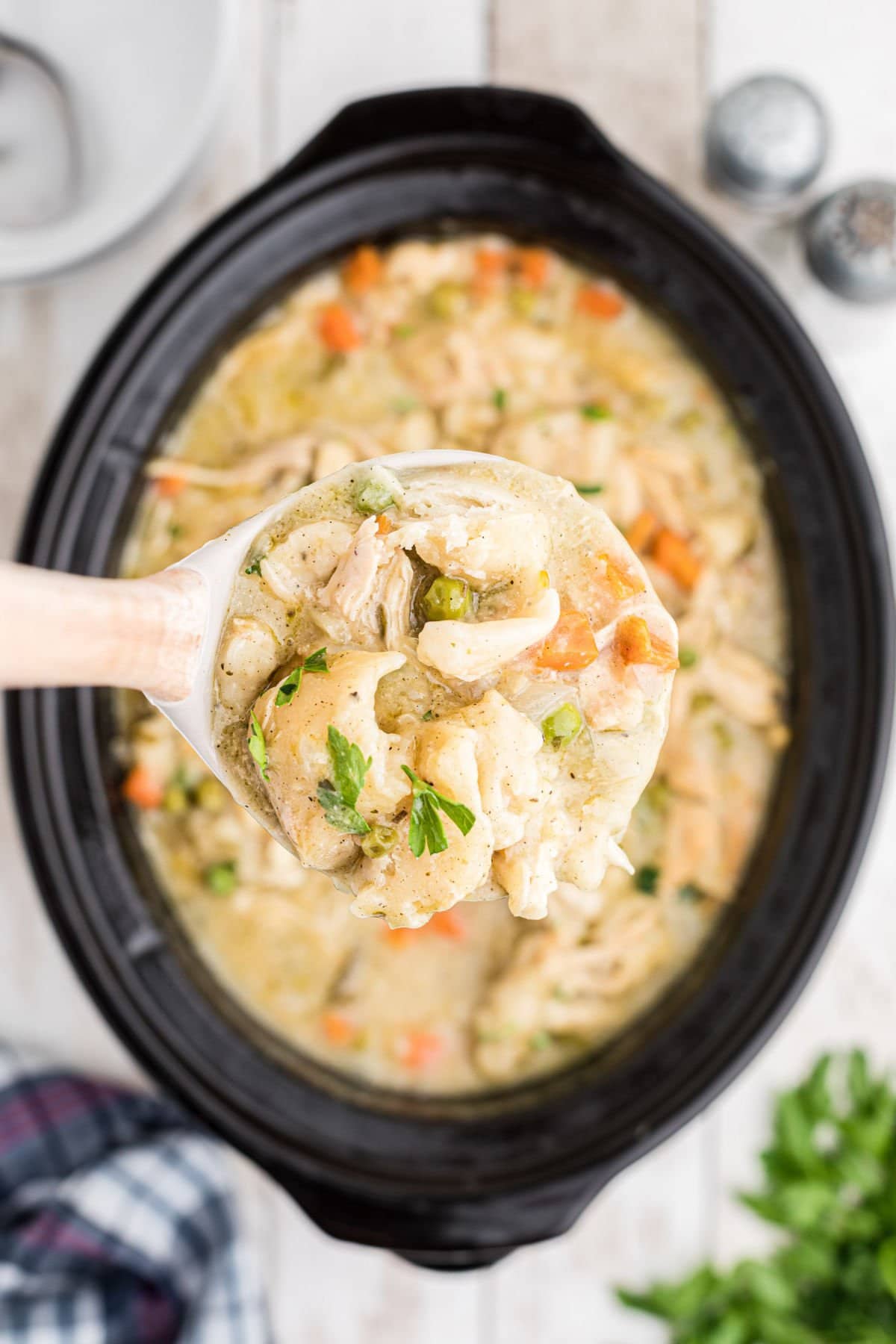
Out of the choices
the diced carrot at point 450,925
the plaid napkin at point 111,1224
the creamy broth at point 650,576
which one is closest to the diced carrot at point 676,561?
the creamy broth at point 650,576

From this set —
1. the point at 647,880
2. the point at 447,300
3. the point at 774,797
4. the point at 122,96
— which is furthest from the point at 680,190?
the point at 647,880

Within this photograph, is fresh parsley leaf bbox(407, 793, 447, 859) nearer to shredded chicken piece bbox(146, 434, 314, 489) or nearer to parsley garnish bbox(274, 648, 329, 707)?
parsley garnish bbox(274, 648, 329, 707)

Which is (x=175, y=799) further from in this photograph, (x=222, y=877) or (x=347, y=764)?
(x=347, y=764)

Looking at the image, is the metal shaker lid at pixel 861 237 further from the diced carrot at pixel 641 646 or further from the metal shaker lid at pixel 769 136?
the diced carrot at pixel 641 646

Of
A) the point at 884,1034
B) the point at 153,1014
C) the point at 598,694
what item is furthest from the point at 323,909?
the point at 884,1034

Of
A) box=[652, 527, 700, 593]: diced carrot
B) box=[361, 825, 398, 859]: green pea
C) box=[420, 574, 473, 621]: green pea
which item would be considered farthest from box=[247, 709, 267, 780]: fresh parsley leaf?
box=[652, 527, 700, 593]: diced carrot
